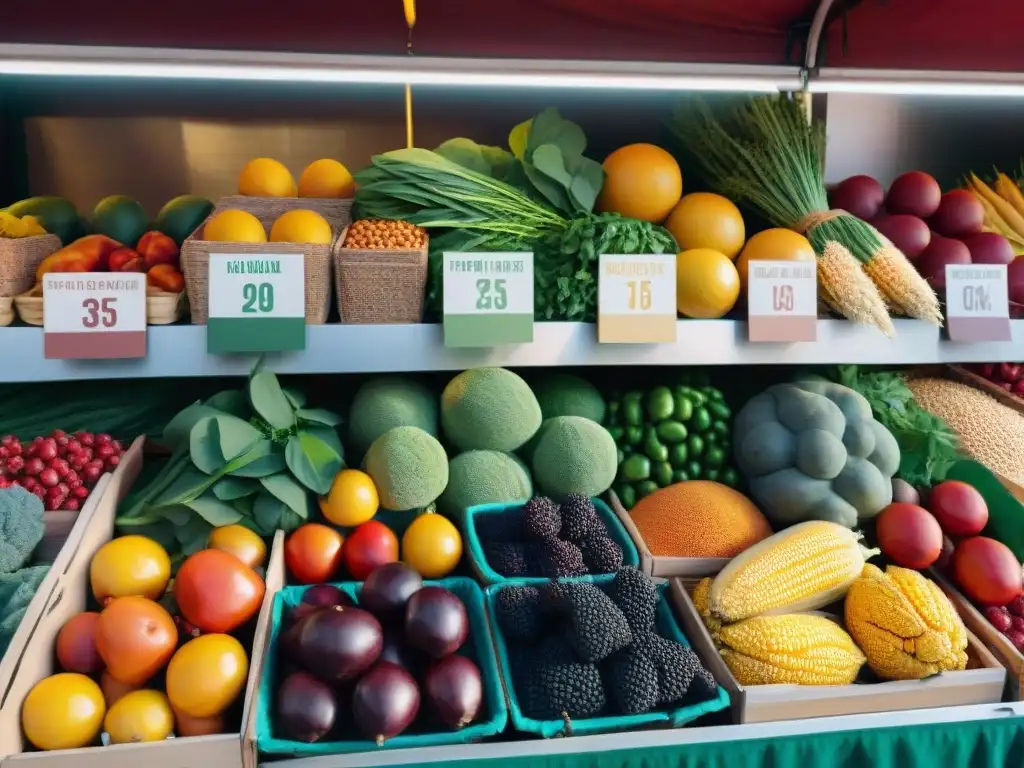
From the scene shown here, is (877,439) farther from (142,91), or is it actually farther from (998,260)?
(142,91)

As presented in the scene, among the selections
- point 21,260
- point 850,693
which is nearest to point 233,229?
point 21,260

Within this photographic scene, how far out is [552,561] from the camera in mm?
1280

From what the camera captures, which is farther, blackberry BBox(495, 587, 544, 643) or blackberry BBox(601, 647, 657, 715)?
blackberry BBox(495, 587, 544, 643)

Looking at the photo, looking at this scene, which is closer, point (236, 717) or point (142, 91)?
point (236, 717)

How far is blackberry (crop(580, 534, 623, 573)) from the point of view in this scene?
4.30 feet

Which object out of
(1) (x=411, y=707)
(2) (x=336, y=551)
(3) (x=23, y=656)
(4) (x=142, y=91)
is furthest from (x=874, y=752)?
(4) (x=142, y=91)

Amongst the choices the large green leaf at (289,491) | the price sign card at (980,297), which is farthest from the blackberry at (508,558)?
the price sign card at (980,297)

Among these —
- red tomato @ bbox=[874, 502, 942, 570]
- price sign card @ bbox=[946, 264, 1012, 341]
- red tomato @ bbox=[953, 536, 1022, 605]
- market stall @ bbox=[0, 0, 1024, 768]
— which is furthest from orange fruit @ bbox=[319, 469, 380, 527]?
price sign card @ bbox=[946, 264, 1012, 341]

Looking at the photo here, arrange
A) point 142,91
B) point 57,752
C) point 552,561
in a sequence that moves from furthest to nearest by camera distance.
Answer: point 142,91
point 552,561
point 57,752

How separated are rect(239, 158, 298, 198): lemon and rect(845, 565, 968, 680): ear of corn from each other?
142 centimetres

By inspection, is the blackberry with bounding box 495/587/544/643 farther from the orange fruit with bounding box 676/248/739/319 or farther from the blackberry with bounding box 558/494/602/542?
the orange fruit with bounding box 676/248/739/319

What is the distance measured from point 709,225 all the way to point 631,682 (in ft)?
3.13

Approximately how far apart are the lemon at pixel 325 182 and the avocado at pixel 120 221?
0.36 metres

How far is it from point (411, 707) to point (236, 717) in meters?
0.30
